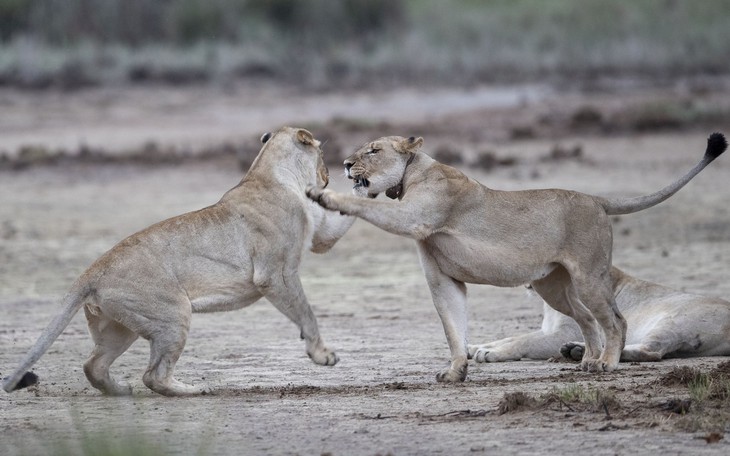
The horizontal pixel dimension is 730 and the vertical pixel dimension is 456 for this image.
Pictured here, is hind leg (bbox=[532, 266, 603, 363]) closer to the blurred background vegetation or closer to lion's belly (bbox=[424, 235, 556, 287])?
lion's belly (bbox=[424, 235, 556, 287])

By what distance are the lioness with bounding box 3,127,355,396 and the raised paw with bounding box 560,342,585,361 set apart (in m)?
1.64

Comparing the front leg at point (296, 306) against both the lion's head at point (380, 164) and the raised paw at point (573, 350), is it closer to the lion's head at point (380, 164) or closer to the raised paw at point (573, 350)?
the lion's head at point (380, 164)

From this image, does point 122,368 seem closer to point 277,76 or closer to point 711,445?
Result: point 711,445

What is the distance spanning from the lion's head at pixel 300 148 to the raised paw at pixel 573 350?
6.20ft

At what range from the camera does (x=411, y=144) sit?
8.69m

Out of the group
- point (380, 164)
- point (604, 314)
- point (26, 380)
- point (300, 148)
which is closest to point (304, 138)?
point (300, 148)

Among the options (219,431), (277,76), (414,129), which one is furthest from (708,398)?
(277,76)

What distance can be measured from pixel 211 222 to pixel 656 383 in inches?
107

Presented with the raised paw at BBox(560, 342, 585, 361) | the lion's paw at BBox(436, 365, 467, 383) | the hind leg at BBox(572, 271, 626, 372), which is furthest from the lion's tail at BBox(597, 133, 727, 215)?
the lion's paw at BBox(436, 365, 467, 383)

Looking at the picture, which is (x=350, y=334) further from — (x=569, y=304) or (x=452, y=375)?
(x=452, y=375)

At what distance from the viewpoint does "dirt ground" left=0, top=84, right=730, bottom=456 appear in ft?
22.4

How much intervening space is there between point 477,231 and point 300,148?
1.32 meters

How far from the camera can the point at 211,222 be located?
8.47 m

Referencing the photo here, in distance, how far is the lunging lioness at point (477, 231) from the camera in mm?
8375
